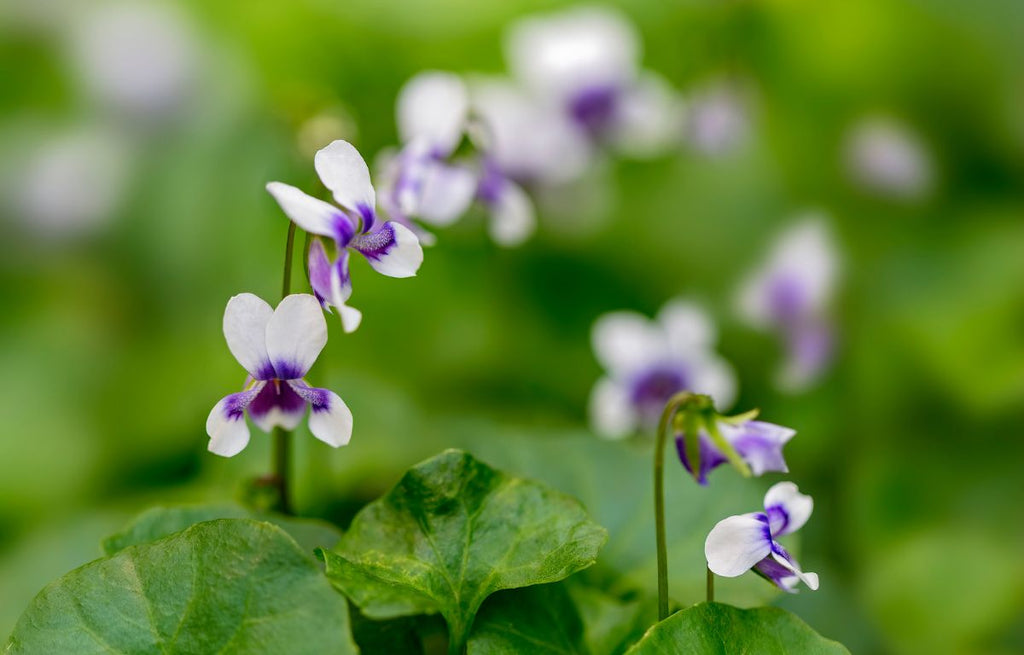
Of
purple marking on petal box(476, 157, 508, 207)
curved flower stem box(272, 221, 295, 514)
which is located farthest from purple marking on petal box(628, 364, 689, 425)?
curved flower stem box(272, 221, 295, 514)

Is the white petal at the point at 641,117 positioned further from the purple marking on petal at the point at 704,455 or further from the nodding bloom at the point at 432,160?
the purple marking on petal at the point at 704,455

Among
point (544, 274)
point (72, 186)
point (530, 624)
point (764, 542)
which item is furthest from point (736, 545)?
point (72, 186)

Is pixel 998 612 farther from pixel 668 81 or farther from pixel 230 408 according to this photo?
pixel 668 81

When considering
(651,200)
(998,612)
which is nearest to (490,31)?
(651,200)

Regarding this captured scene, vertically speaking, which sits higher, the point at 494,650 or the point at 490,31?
the point at 490,31

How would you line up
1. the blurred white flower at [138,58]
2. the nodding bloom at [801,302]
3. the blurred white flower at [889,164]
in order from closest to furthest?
the nodding bloom at [801,302] → the blurred white flower at [889,164] → the blurred white flower at [138,58]

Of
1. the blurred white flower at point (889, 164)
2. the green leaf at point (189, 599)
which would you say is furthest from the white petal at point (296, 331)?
the blurred white flower at point (889, 164)
